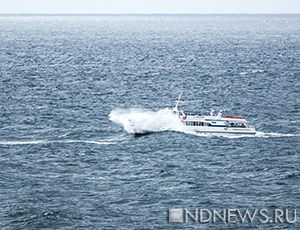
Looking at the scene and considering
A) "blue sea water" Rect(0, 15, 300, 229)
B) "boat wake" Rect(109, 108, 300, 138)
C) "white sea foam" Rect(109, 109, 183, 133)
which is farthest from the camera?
"white sea foam" Rect(109, 109, 183, 133)

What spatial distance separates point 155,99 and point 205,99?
12.9 metres

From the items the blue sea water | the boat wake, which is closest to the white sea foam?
the boat wake

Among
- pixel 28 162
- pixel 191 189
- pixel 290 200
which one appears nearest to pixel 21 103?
pixel 28 162

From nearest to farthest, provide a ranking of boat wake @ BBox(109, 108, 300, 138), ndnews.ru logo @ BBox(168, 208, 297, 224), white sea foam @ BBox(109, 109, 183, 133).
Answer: ndnews.ru logo @ BBox(168, 208, 297, 224), boat wake @ BBox(109, 108, 300, 138), white sea foam @ BBox(109, 109, 183, 133)

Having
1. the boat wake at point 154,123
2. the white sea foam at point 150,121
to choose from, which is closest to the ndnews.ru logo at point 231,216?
the boat wake at point 154,123

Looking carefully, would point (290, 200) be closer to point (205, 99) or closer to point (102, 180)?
point (102, 180)

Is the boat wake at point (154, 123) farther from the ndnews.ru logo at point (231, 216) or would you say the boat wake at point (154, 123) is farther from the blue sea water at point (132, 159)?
the ndnews.ru logo at point (231, 216)

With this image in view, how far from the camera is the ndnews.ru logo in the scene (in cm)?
6594

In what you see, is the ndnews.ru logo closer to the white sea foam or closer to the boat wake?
the boat wake

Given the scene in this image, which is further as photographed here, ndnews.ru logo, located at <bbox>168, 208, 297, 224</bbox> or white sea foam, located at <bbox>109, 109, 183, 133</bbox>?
white sea foam, located at <bbox>109, 109, 183, 133</bbox>

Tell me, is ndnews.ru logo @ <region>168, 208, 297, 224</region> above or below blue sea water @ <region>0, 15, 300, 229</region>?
below

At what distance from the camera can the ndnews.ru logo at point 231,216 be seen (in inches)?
2596

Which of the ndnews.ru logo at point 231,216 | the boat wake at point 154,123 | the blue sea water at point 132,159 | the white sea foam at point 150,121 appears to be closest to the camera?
the ndnews.ru logo at point 231,216

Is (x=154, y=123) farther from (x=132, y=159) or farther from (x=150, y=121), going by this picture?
(x=132, y=159)
